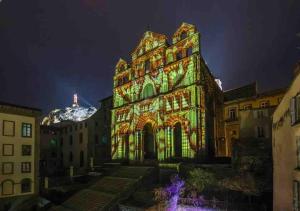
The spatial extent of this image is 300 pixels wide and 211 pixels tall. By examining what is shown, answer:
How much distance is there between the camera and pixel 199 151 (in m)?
36.1

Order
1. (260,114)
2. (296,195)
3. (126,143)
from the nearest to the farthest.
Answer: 1. (296,195)
2. (260,114)
3. (126,143)

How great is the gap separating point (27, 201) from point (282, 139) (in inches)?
1318

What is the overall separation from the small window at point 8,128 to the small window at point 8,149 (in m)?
1.54

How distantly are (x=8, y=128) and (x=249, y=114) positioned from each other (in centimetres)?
3083

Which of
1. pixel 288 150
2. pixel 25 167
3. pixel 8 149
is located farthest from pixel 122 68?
pixel 288 150

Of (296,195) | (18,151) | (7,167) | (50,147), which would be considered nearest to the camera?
(296,195)

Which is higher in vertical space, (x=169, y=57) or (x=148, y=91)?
(x=169, y=57)

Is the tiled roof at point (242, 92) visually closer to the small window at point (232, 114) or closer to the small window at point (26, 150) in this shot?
the small window at point (232, 114)

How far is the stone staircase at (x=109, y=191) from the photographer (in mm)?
28984

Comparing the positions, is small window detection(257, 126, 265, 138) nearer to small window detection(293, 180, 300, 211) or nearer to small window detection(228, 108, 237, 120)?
small window detection(228, 108, 237, 120)

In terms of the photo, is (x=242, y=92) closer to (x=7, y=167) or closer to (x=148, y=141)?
(x=148, y=141)

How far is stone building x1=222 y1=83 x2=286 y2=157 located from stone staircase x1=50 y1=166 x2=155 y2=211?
12.1 m

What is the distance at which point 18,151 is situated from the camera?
1460 inches

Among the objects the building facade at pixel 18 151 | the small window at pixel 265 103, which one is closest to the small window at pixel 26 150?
the building facade at pixel 18 151
